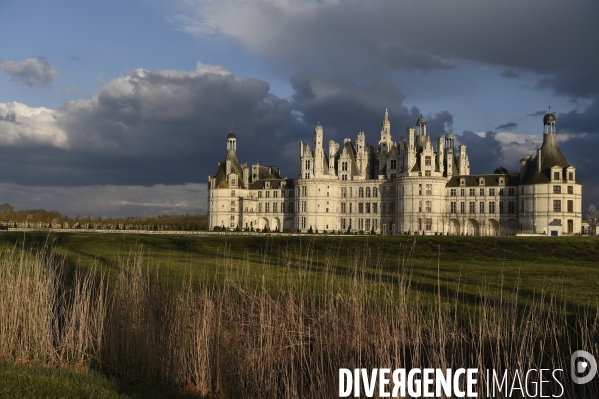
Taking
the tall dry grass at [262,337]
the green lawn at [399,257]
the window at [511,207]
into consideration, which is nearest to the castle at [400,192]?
the window at [511,207]

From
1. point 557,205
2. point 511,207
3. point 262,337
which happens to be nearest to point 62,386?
point 262,337

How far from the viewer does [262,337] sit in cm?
1062

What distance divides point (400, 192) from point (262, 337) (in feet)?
216

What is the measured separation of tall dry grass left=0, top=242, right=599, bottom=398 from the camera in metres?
9.38

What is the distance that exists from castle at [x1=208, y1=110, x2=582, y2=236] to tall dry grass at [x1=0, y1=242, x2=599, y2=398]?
59206 millimetres

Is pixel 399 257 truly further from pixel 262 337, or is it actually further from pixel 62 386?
pixel 62 386

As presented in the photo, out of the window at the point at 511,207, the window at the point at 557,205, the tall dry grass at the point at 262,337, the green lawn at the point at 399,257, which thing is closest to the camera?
the tall dry grass at the point at 262,337

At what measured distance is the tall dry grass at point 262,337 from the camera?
938cm

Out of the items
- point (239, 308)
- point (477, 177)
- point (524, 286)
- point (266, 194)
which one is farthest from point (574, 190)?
point (239, 308)

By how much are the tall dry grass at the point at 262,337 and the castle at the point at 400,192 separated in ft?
194

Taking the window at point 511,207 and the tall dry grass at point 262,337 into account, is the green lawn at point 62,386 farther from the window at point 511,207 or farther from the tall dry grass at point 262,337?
the window at point 511,207

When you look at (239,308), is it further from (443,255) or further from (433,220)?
(433,220)

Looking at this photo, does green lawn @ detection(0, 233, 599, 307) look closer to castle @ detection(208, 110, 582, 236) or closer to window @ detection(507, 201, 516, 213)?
castle @ detection(208, 110, 582, 236)

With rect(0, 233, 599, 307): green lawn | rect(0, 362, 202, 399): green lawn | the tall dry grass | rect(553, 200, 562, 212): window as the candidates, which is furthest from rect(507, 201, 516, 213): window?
rect(0, 362, 202, 399): green lawn
